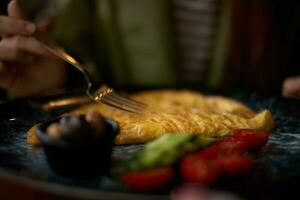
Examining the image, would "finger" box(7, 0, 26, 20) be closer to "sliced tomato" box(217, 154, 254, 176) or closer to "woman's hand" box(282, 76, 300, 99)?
"sliced tomato" box(217, 154, 254, 176)

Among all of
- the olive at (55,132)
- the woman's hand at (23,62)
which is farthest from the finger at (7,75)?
the olive at (55,132)

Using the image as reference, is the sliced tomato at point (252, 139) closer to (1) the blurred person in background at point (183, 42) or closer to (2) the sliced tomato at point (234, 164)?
(2) the sliced tomato at point (234, 164)

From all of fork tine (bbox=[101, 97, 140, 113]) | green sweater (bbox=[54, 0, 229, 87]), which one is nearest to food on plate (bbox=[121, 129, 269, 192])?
fork tine (bbox=[101, 97, 140, 113])

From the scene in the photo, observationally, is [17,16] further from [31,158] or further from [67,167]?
[67,167]

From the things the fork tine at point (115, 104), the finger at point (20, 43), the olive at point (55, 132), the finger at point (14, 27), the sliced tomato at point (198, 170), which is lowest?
the fork tine at point (115, 104)

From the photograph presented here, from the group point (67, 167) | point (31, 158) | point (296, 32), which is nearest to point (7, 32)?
point (31, 158)

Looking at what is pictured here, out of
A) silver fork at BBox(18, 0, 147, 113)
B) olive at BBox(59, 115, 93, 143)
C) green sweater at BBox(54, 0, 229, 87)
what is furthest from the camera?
green sweater at BBox(54, 0, 229, 87)
